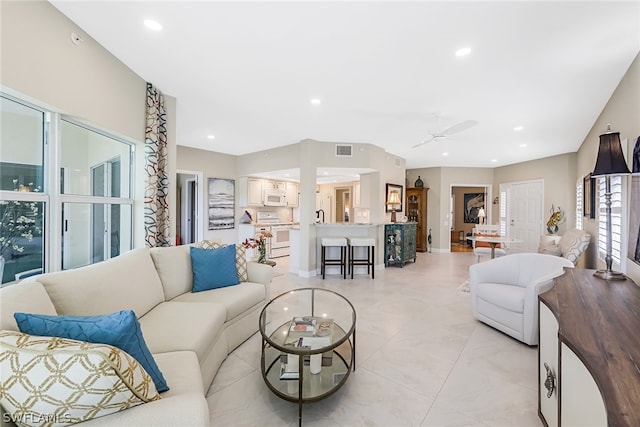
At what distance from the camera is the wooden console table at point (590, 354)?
860 mm

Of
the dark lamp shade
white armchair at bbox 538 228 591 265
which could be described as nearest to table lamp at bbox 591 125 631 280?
the dark lamp shade

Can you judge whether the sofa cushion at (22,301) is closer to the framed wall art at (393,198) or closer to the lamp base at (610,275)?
the lamp base at (610,275)

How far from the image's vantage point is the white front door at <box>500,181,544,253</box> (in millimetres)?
6642

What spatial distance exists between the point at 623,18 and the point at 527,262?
89.1 inches

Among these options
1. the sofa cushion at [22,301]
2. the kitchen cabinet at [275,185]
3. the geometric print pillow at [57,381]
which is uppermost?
the kitchen cabinet at [275,185]

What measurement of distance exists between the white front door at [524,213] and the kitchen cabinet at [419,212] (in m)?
2.18

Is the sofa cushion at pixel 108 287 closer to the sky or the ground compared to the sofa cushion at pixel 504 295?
closer to the sky

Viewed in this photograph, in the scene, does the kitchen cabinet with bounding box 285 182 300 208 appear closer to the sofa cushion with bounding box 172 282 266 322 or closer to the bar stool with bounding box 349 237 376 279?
the bar stool with bounding box 349 237 376 279

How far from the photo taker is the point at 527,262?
2986 millimetres

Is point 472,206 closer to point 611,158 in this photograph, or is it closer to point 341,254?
point 341,254

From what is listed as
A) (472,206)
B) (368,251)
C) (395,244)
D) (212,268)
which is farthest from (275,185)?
(472,206)

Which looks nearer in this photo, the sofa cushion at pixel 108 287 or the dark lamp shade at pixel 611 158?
the sofa cushion at pixel 108 287

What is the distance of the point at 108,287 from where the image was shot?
179 centimetres

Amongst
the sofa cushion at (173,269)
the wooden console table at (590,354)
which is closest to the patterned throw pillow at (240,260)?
the sofa cushion at (173,269)
